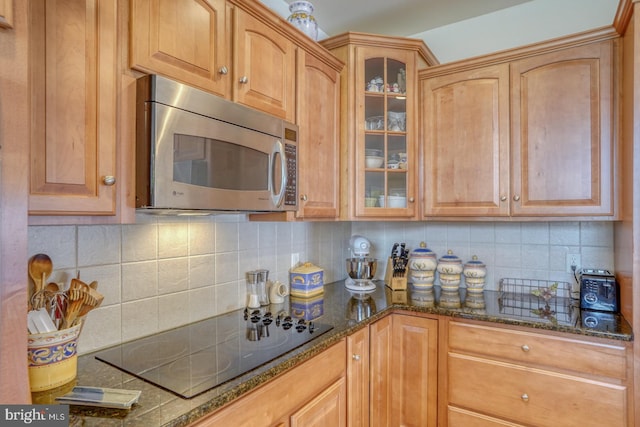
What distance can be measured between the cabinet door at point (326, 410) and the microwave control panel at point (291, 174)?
2.57ft

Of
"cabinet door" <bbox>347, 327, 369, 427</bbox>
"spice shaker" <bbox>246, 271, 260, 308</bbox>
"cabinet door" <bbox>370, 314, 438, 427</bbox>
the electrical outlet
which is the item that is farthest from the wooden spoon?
the electrical outlet

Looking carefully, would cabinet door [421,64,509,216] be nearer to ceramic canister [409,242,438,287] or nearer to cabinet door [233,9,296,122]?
ceramic canister [409,242,438,287]

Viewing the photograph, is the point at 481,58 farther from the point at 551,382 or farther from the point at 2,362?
the point at 2,362

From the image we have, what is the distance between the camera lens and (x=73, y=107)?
0.90 m

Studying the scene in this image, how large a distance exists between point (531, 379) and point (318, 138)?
1493mm

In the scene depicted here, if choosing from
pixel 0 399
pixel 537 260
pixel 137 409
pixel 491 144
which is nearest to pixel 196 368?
pixel 137 409

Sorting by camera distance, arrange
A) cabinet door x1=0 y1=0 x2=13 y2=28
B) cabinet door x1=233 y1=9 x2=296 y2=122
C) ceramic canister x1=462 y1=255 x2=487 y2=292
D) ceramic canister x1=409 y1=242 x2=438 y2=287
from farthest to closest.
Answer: ceramic canister x1=409 y1=242 x2=438 y2=287 → ceramic canister x1=462 y1=255 x2=487 y2=292 → cabinet door x1=233 y1=9 x2=296 y2=122 → cabinet door x1=0 y1=0 x2=13 y2=28

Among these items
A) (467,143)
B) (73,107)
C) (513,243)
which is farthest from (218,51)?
(513,243)

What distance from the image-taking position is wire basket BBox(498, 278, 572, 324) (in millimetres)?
1701

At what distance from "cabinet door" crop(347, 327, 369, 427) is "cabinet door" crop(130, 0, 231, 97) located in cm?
115

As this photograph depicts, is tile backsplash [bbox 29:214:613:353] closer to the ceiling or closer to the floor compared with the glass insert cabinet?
closer to the floor

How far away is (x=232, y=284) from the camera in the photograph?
172 cm

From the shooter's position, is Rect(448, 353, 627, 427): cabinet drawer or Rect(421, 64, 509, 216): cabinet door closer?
Rect(448, 353, 627, 427): cabinet drawer

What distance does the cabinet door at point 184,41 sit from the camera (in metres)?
1.04
